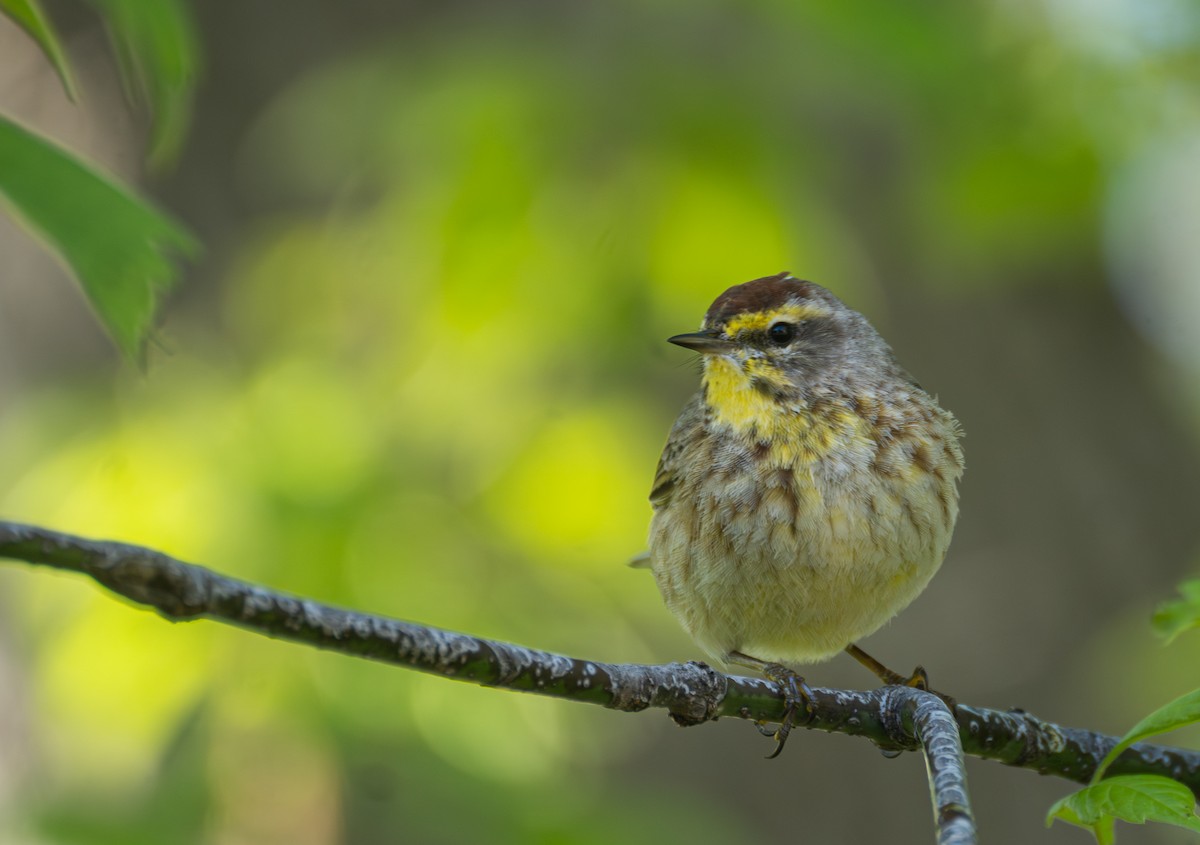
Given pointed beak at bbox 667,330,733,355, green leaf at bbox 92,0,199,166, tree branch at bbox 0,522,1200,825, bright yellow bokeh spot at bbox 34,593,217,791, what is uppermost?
pointed beak at bbox 667,330,733,355

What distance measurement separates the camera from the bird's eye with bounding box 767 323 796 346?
3729 millimetres

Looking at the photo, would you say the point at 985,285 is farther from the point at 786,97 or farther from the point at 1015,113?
the point at 786,97

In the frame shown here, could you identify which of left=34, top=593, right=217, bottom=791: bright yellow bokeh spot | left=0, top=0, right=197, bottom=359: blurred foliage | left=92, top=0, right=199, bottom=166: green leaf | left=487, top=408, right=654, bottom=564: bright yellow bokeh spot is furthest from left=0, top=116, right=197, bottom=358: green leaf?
left=487, top=408, right=654, bottom=564: bright yellow bokeh spot

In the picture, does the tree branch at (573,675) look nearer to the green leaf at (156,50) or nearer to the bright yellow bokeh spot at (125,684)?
the green leaf at (156,50)

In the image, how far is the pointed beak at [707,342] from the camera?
141 inches

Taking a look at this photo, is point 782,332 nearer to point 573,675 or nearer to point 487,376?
point 487,376

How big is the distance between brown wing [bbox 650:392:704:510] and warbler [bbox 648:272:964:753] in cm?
1

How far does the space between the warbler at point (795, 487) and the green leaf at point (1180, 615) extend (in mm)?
960

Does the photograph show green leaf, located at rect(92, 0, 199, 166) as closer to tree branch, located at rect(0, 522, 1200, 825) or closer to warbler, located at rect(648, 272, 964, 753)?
tree branch, located at rect(0, 522, 1200, 825)

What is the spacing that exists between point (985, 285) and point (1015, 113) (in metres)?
1.54

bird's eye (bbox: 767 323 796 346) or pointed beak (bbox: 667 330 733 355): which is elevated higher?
bird's eye (bbox: 767 323 796 346)

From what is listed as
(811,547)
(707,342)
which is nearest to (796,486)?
(811,547)

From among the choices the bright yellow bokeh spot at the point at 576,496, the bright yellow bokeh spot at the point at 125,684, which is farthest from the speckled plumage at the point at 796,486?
the bright yellow bokeh spot at the point at 125,684

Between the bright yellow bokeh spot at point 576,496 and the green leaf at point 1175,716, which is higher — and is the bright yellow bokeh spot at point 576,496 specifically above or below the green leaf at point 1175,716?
above
